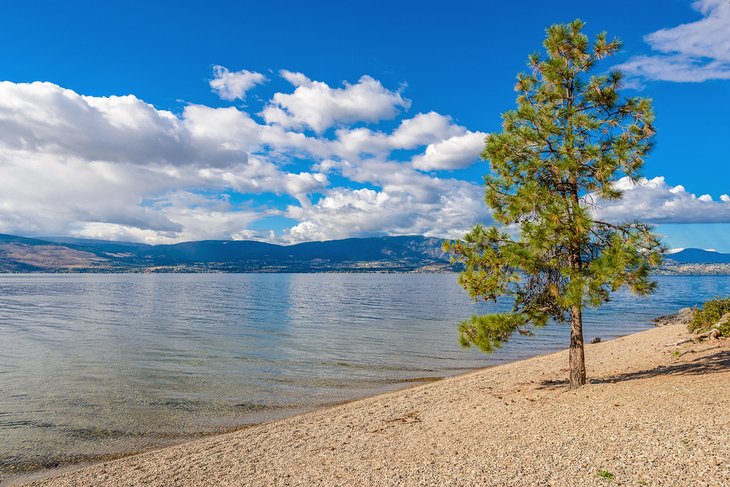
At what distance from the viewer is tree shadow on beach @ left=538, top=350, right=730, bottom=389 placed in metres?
17.3

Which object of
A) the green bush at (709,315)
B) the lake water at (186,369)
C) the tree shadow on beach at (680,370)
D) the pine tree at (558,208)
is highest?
the pine tree at (558,208)

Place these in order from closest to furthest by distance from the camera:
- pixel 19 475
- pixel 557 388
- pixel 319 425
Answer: pixel 19 475 → pixel 319 425 → pixel 557 388

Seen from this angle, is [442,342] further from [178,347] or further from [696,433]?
[696,433]

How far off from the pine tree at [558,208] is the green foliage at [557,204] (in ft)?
0.12

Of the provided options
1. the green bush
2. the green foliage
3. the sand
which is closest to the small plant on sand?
the sand

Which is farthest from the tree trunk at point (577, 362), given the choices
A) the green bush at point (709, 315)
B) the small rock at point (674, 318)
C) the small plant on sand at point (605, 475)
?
the small rock at point (674, 318)

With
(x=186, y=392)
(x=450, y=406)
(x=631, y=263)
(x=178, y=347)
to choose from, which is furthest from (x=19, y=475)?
(x=178, y=347)

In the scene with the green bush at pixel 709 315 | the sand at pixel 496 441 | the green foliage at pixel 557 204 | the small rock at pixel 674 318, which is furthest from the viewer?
the small rock at pixel 674 318

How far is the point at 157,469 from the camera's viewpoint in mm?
13117

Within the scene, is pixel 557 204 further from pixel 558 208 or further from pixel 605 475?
pixel 605 475

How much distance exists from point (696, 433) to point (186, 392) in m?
22.0

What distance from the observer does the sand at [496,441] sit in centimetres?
931

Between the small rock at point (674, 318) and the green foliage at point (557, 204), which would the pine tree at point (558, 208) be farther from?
the small rock at point (674, 318)

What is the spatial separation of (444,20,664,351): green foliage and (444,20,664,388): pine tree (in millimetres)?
36
